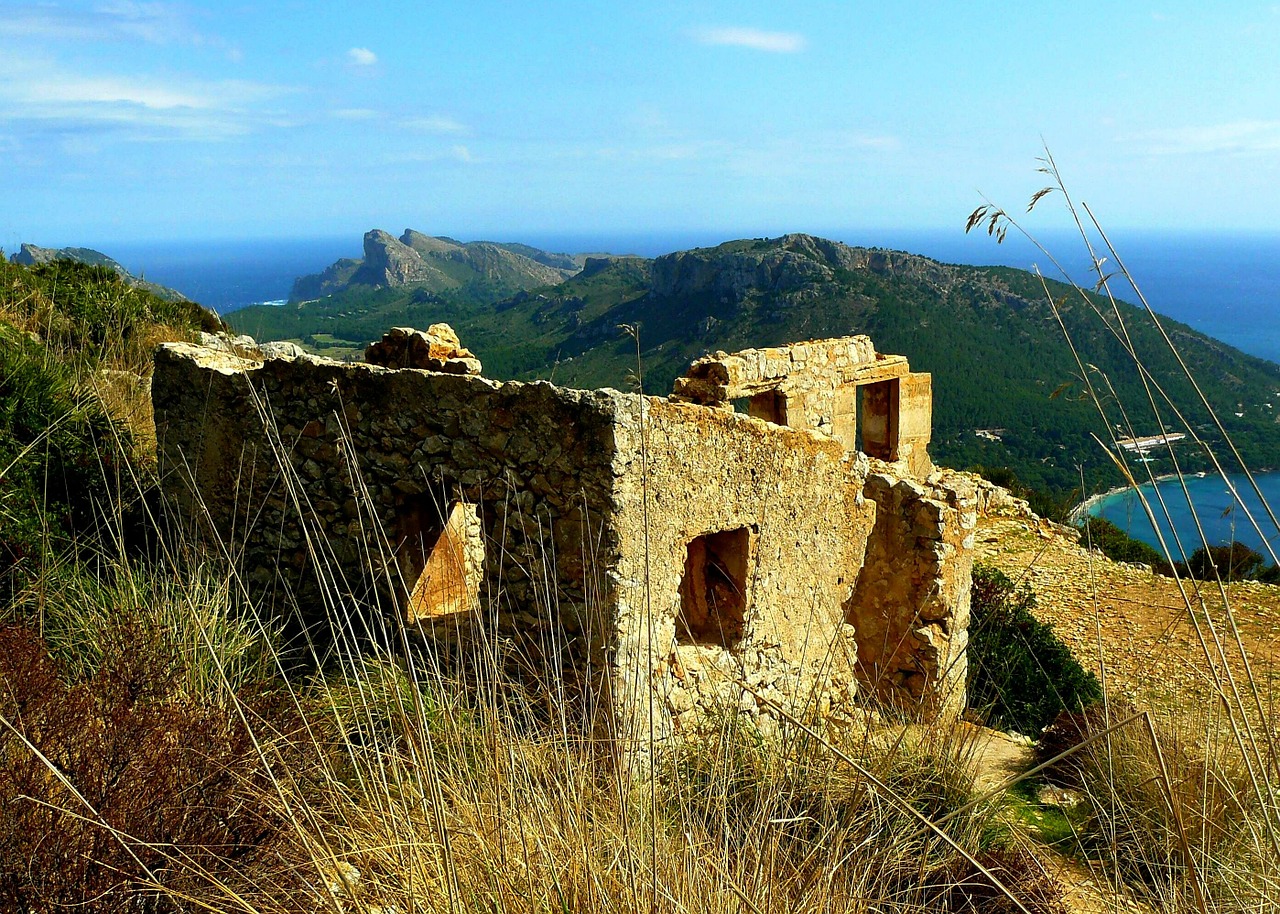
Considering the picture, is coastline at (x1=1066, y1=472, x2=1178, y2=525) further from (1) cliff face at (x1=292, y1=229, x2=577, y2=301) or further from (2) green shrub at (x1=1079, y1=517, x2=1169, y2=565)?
(1) cliff face at (x1=292, y1=229, x2=577, y2=301)

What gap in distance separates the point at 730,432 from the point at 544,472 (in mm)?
1120

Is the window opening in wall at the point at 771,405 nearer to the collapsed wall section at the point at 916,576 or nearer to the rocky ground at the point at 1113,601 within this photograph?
the collapsed wall section at the point at 916,576

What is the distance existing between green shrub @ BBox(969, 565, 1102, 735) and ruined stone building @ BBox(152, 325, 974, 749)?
4.96 feet

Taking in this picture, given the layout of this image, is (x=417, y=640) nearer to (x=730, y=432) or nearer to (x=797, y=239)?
Answer: (x=730, y=432)

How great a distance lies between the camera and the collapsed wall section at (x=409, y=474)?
5.03 m

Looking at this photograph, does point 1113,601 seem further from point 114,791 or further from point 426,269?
point 426,269

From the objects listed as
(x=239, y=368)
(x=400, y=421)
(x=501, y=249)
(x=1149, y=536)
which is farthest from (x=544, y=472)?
Answer: (x=501, y=249)

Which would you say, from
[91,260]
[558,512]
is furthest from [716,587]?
[91,260]

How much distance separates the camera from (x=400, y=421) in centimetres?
546

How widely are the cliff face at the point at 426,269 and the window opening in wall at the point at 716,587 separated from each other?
86.1 m

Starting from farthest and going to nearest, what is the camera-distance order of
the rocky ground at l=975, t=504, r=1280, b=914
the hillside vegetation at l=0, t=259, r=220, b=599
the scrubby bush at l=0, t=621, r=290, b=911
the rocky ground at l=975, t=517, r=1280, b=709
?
the rocky ground at l=975, t=517, r=1280, b=709 → the rocky ground at l=975, t=504, r=1280, b=914 → the hillside vegetation at l=0, t=259, r=220, b=599 → the scrubby bush at l=0, t=621, r=290, b=911

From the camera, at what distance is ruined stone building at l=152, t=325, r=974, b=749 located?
197 inches

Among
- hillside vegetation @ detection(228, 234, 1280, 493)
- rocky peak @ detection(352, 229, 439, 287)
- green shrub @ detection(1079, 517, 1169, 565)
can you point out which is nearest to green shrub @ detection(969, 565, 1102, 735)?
green shrub @ detection(1079, 517, 1169, 565)

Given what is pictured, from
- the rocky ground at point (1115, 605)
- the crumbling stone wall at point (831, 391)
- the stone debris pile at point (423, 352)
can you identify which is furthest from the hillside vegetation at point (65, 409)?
the rocky ground at point (1115, 605)
